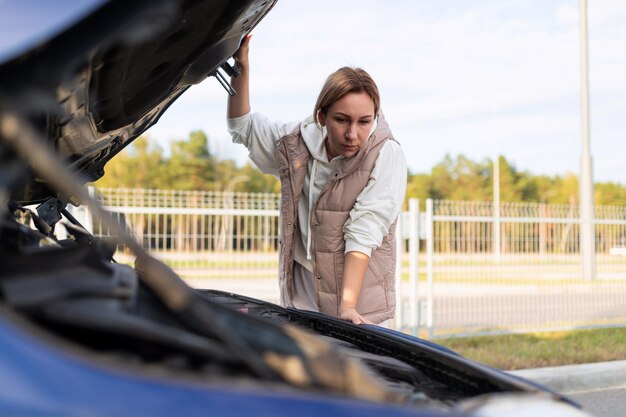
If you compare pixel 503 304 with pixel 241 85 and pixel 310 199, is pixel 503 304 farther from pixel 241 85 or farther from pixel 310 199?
pixel 241 85

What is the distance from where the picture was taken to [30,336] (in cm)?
108

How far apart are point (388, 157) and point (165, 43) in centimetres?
135

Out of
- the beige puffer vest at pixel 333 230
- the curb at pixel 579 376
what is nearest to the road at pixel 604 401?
the curb at pixel 579 376

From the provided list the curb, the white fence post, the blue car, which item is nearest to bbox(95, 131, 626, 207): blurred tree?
the white fence post

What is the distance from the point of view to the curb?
5434mm

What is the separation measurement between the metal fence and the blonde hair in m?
4.50

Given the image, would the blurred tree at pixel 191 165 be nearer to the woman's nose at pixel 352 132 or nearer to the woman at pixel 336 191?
the woman at pixel 336 191

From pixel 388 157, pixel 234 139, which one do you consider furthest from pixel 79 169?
pixel 388 157

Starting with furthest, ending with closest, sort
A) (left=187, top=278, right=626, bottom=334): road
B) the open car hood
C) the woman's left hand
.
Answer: (left=187, top=278, right=626, bottom=334): road → the woman's left hand → the open car hood

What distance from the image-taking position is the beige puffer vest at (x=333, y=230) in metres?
2.87

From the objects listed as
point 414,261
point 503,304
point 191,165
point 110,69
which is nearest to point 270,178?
point 191,165

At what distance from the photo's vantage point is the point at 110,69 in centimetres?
164

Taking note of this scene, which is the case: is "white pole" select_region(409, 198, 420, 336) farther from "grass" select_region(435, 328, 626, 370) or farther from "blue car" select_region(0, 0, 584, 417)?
"blue car" select_region(0, 0, 584, 417)

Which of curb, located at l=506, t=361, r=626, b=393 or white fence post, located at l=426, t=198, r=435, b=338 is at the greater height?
white fence post, located at l=426, t=198, r=435, b=338
